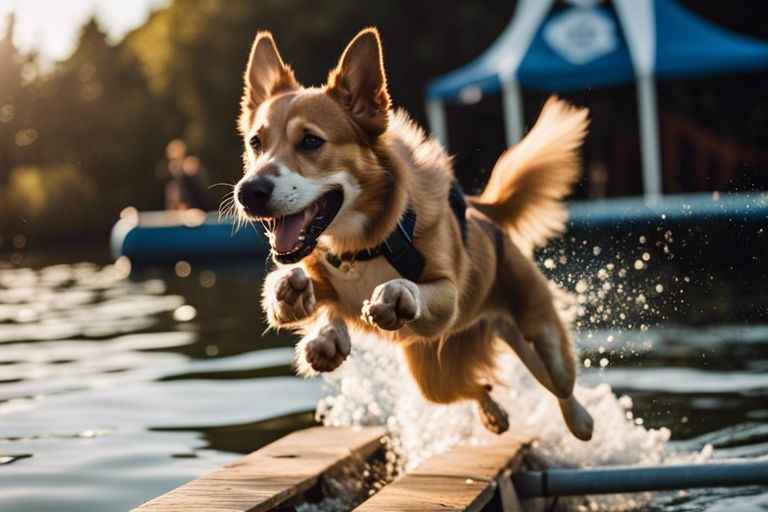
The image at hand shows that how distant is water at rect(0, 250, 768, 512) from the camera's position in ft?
15.6

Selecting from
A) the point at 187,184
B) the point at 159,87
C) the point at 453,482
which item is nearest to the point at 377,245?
the point at 453,482

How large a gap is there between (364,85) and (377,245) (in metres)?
0.55

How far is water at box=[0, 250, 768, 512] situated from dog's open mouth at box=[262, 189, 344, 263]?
1011 millimetres

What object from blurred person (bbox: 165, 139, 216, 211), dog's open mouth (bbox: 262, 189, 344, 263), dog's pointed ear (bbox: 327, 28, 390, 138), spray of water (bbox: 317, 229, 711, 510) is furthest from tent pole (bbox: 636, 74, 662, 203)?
dog's open mouth (bbox: 262, 189, 344, 263)

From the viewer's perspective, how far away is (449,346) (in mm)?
4570

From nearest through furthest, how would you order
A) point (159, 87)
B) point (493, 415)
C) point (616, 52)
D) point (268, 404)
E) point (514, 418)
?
point (493, 415) → point (514, 418) → point (268, 404) → point (616, 52) → point (159, 87)

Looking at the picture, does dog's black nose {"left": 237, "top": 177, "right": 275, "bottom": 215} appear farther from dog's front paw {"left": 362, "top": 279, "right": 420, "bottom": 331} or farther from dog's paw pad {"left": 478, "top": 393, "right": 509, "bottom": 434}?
dog's paw pad {"left": 478, "top": 393, "right": 509, "bottom": 434}

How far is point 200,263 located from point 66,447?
1061 cm

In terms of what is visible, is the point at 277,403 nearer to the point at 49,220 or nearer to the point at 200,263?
the point at 200,263

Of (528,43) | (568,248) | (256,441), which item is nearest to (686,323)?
(568,248)

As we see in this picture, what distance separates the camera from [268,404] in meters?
6.32

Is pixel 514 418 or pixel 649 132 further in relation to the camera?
pixel 649 132

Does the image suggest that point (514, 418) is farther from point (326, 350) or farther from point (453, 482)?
point (326, 350)

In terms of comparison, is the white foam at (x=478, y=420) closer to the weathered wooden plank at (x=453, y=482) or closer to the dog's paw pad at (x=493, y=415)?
the dog's paw pad at (x=493, y=415)
